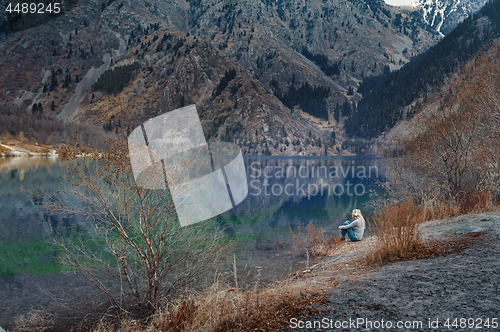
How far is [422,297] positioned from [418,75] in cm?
14114

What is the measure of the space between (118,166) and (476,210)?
36.2 feet

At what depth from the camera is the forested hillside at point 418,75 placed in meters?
98.7

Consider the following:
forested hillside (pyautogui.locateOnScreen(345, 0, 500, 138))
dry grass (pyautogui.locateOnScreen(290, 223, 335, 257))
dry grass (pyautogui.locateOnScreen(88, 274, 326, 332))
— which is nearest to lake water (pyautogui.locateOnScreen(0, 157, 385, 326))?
dry grass (pyautogui.locateOnScreen(290, 223, 335, 257))

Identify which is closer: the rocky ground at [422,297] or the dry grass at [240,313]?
the rocky ground at [422,297]

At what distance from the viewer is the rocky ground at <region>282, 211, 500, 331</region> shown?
2.86 m

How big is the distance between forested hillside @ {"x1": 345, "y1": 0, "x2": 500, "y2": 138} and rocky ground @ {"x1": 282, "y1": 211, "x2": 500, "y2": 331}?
89.9 meters

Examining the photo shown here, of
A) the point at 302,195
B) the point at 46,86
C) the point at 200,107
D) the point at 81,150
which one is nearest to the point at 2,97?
the point at 46,86

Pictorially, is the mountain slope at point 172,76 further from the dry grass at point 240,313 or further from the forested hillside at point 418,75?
the dry grass at point 240,313

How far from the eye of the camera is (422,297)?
11.1ft

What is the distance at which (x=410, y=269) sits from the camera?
14.8 feet

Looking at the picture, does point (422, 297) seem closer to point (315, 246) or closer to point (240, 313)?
point (240, 313)

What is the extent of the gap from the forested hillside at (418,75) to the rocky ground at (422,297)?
89882 mm

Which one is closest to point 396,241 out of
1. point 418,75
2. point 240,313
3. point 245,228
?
point 240,313

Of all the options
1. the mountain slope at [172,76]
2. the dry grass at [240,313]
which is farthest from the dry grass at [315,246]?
the mountain slope at [172,76]
